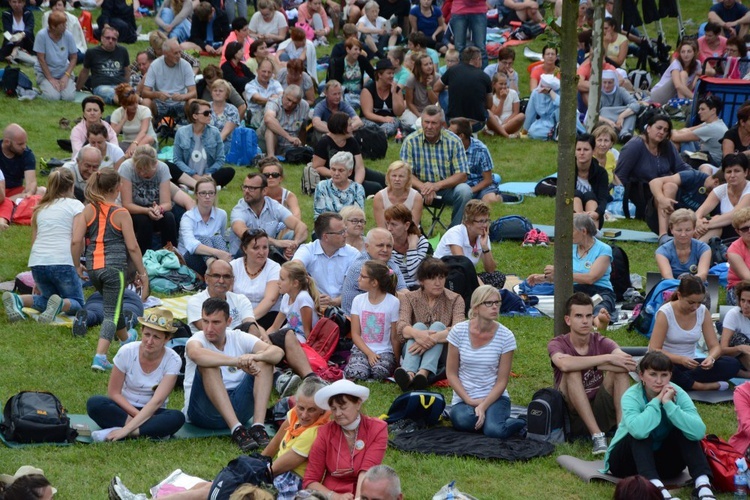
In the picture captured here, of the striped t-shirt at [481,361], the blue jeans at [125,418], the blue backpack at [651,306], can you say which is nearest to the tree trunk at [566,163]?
the striped t-shirt at [481,361]

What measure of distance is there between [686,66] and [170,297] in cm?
1060

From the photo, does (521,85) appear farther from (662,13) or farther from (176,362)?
(176,362)

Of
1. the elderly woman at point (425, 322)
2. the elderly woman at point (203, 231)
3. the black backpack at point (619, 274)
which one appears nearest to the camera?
the elderly woman at point (425, 322)

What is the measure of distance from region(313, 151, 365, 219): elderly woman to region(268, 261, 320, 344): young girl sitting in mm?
2420

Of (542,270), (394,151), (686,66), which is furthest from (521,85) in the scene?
(542,270)

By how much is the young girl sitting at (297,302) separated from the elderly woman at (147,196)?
2460mm

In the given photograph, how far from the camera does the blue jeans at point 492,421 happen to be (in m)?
8.84

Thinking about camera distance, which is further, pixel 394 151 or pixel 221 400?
pixel 394 151

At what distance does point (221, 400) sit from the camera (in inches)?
343

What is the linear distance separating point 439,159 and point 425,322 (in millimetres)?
4002

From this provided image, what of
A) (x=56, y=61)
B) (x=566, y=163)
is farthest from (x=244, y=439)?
(x=56, y=61)

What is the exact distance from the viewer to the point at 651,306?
35.7 feet

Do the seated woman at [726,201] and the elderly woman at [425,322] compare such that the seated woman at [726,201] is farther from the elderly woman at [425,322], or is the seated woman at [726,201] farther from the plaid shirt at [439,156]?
the elderly woman at [425,322]

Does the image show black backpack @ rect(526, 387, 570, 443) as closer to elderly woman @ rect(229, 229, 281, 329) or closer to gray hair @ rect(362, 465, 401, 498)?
gray hair @ rect(362, 465, 401, 498)
